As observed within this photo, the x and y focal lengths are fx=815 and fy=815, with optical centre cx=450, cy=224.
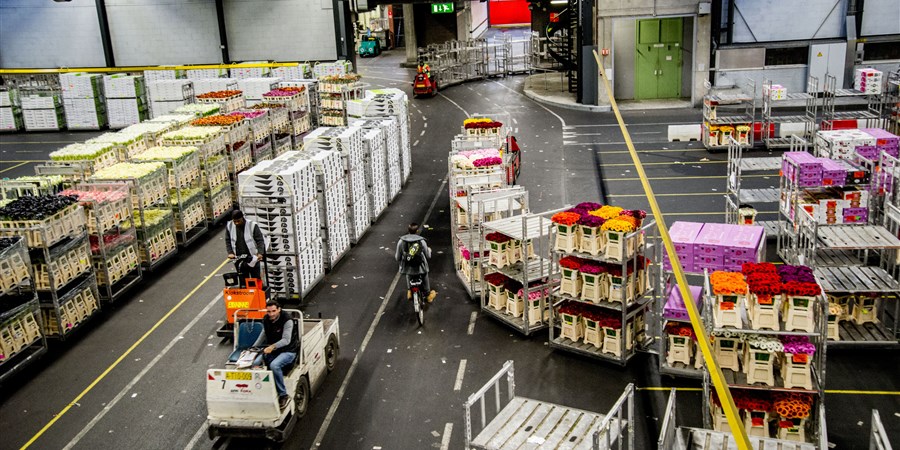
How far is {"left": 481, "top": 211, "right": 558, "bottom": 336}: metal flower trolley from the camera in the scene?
13625 mm

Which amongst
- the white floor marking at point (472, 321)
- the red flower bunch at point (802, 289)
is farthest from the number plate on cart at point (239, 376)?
the red flower bunch at point (802, 289)

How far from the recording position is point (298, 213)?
15352 millimetres

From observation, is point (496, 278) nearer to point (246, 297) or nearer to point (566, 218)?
point (566, 218)

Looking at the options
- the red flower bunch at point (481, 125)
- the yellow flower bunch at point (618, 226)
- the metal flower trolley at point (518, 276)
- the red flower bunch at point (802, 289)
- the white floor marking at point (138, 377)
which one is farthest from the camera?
the red flower bunch at point (481, 125)

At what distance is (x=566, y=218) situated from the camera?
12602mm

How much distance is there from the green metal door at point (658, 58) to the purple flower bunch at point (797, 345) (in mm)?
27337

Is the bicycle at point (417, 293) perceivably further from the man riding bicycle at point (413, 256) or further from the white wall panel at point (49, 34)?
the white wall panel at point (49, 34)

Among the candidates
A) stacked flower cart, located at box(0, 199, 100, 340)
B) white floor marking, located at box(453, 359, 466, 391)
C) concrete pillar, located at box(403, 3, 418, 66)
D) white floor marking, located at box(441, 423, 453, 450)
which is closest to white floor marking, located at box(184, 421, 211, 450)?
white floor marking, located at box(441, 423, 453, 450)

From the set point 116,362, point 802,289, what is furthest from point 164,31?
point 802,289

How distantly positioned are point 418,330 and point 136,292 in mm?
6400

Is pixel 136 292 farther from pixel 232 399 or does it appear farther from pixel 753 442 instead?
pixel 753 442

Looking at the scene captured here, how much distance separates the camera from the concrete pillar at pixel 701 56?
108ft

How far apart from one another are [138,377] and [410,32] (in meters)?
37.6

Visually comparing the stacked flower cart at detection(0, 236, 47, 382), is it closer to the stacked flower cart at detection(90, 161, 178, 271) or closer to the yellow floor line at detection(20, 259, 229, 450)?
the yellow floor line at detection(20, 259, 229, 450)
